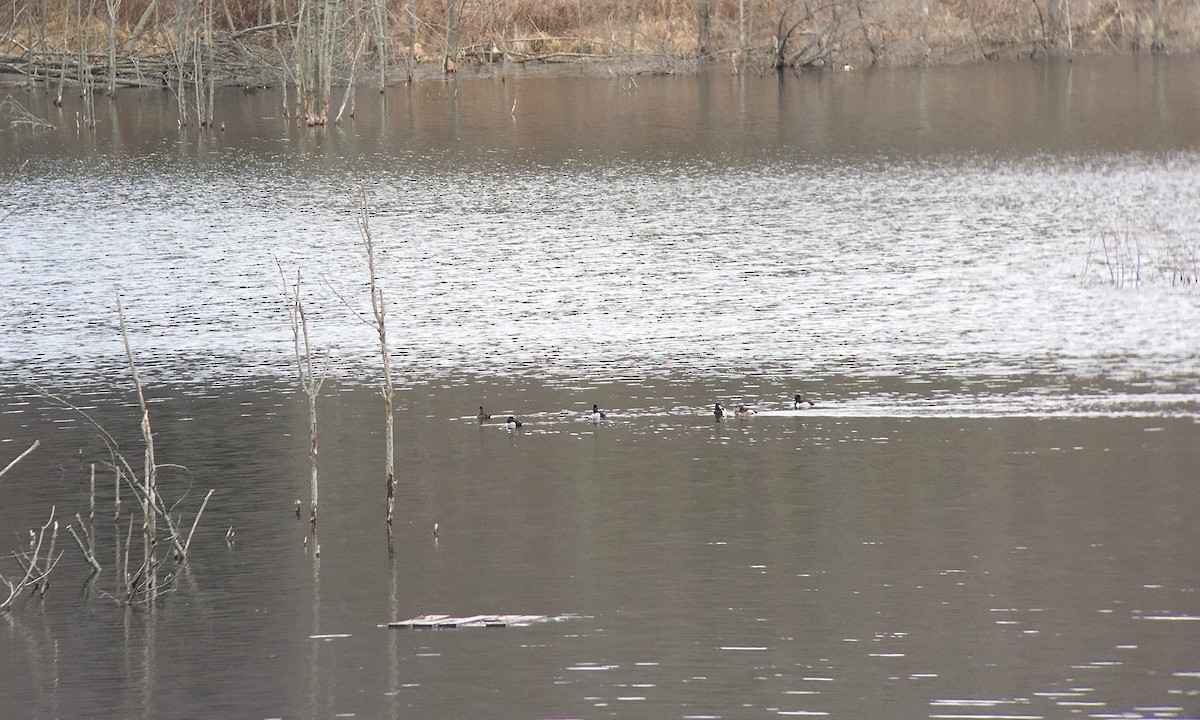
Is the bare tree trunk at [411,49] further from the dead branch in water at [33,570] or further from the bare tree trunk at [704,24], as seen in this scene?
the dead branch in water at [33,570]

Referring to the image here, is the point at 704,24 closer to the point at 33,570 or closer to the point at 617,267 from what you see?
the point at 617,267

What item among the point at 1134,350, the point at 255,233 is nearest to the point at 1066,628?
the point at 1134,350

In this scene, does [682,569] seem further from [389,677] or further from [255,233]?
[255,233]

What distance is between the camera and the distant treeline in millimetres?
68625

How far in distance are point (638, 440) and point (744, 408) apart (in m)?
1.60

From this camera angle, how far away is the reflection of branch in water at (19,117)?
50656 millimetres

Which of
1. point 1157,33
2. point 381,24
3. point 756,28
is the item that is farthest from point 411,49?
point 1157,33

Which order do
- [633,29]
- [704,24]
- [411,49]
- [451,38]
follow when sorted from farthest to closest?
[704,24] < [451,38] < [633,29] < [411,49]

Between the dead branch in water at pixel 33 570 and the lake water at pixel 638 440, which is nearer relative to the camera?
the lake water at pixel 638 440

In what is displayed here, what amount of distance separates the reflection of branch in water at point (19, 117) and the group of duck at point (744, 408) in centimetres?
3630

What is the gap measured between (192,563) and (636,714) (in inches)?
201

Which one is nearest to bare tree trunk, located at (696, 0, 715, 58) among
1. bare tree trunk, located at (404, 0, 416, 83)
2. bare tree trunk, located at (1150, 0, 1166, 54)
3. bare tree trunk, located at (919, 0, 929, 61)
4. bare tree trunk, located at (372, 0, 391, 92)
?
bare tree trunk, located at (919, 0, 929, 61)

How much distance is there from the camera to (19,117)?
56.4 meters

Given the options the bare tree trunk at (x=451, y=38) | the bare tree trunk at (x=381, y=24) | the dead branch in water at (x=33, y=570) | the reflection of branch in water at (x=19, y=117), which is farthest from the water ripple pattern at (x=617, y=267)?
the bare tree trunk at (x=451, y=38)
